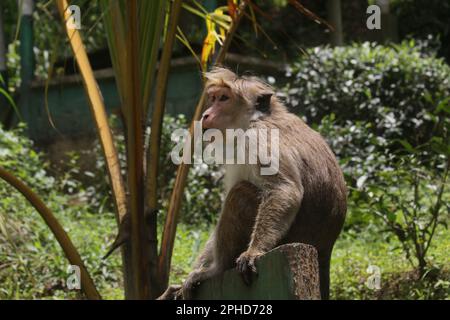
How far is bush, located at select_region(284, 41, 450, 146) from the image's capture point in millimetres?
10234

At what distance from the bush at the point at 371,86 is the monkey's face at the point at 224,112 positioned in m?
5.40

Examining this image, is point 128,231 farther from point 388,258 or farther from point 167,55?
point 388,258

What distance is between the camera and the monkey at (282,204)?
4309 mm

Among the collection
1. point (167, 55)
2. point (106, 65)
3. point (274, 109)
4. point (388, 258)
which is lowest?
point (388, 258)

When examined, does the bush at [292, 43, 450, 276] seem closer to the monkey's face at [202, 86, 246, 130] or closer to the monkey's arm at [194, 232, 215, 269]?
the monkey's face at [202, 86, 246, 130]

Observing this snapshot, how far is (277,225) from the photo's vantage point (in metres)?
4.27

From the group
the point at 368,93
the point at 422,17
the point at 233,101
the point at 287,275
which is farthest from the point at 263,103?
the point at 422,17

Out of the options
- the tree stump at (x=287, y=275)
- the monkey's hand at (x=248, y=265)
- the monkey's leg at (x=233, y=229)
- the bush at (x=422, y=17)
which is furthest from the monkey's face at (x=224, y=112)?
the bush at (x=422, y=17)

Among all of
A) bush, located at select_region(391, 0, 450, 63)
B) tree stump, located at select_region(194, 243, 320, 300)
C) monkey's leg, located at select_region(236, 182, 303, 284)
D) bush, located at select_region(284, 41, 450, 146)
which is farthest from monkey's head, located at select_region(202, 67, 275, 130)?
bush, located at select_region(391, 0, 450, 63)

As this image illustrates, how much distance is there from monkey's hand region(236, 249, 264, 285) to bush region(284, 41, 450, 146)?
639 centimetres

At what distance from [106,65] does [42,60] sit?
4.03 ft

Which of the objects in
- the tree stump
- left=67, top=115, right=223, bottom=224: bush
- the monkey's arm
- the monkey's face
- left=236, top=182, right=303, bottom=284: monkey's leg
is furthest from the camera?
left=67, top=115, right=223, bottom=224: bush

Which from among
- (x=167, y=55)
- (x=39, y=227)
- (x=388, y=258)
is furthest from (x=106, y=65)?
(x=167, y=55)
